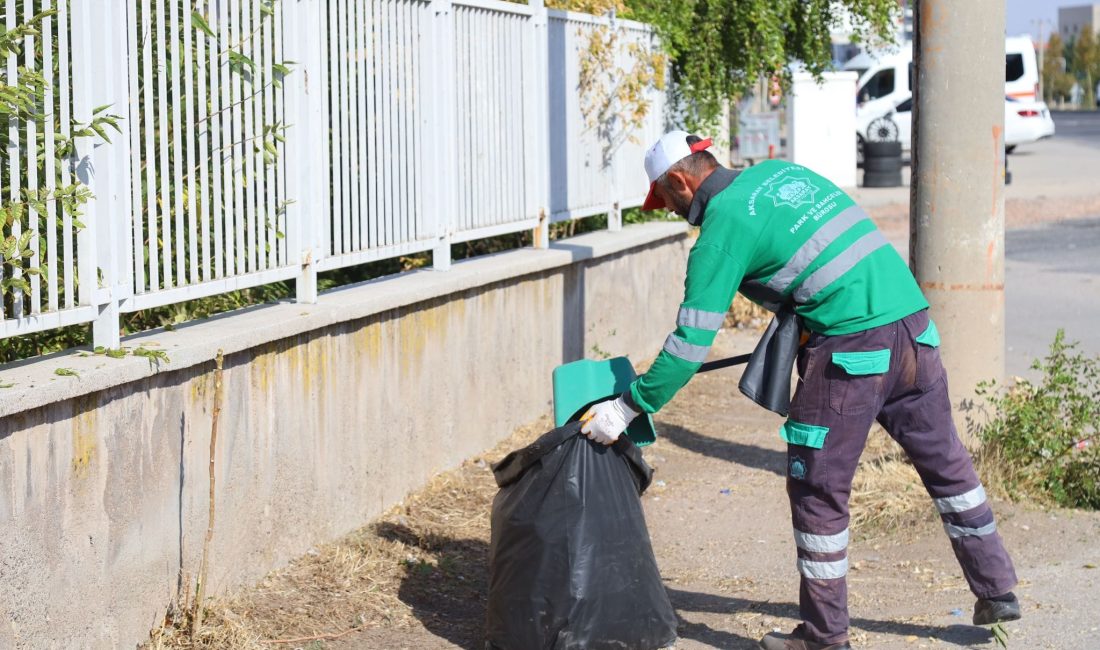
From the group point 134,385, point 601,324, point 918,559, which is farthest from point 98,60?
point 601,324

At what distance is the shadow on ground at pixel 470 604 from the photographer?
183 inches

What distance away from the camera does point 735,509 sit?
20.6ft

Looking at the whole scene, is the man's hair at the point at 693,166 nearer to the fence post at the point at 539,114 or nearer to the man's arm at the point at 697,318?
the man's arm at the point at 697,318

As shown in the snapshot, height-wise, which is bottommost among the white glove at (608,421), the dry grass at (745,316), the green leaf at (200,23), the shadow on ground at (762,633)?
the shadow on ground at (762,633)

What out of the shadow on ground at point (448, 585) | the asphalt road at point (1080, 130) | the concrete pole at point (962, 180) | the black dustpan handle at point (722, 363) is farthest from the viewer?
the asphalt road at point (1080, 130)

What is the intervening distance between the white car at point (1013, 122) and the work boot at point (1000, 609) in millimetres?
23934

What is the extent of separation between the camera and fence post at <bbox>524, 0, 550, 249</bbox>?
7.67 m

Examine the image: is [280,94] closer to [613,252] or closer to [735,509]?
[735,509]

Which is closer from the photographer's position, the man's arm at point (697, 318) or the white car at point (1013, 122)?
the man's arm at point (697, 318)

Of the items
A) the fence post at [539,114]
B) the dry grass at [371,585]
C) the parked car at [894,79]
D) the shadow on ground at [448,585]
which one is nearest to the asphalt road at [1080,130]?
the parked car at [894,79]

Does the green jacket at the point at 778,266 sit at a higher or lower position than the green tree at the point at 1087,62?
lower

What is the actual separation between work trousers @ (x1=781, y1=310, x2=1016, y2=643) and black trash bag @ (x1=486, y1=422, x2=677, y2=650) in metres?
0.49

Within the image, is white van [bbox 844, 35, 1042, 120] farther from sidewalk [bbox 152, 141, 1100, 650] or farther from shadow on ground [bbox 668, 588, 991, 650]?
shadow on ground [bbox 668, 588, 991, 650]

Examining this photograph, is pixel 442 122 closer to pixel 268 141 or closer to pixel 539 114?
pixel 539 114
